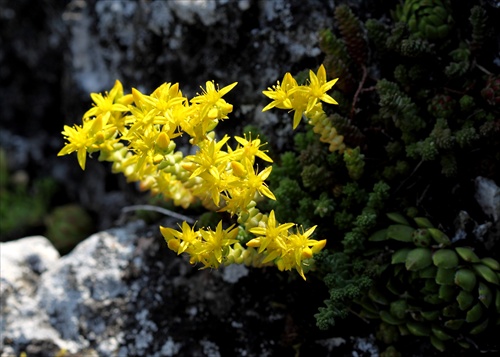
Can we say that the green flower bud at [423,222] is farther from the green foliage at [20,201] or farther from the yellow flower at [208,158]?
the green foliage at [20,201]

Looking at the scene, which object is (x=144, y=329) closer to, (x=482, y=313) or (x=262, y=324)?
(x=262, y=324)

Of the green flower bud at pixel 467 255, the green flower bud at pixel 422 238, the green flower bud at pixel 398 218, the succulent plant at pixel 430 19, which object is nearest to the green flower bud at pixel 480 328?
the green flower bud at pixel 467 255

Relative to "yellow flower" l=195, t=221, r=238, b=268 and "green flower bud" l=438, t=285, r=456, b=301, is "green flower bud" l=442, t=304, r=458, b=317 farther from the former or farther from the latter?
"yellow flower" l=195, t=221, r=238, b=268

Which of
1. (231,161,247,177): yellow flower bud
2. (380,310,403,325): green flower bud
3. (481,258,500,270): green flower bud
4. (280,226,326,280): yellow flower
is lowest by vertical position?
(380,310,403,325): green flower bud

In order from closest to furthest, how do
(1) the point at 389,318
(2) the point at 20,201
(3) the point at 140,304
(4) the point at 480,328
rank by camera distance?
(4) the point at 480,328 < (1) the point at 389,318 < (3) the point at 140,304 < (2) the point at 20,201

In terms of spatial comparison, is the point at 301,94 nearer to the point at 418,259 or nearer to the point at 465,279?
the point at 418,259

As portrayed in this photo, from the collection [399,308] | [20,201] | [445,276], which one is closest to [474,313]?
[445,276]

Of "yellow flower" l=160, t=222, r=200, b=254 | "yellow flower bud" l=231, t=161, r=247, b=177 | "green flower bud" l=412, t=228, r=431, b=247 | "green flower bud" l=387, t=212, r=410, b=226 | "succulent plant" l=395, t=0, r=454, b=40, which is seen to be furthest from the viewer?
"succulent plant" l=395, t=0, r=454, b=40

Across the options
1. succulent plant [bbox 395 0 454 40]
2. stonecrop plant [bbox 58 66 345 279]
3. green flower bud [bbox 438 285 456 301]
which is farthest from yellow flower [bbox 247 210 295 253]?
succulent plant [bbox 395 0 454 40]

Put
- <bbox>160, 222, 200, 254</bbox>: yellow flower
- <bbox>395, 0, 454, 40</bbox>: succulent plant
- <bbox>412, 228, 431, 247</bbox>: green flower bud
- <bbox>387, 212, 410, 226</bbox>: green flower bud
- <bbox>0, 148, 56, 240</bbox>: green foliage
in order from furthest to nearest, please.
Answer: <bbox>0, 148, 56, 240</bbox>: green foliage
<bbox>395, 0, 454, 40</bbox>: succulent plant
<bbox>387, 212, 410, 226</bbox>: green flower bud
<bbox>412, 228, 431, 247</bbox>: green flower bud
<bbox>160, 222, 200, 254</bbox>: yellow flower

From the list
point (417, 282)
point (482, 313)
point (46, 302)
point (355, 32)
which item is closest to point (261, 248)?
point (417, 282)
